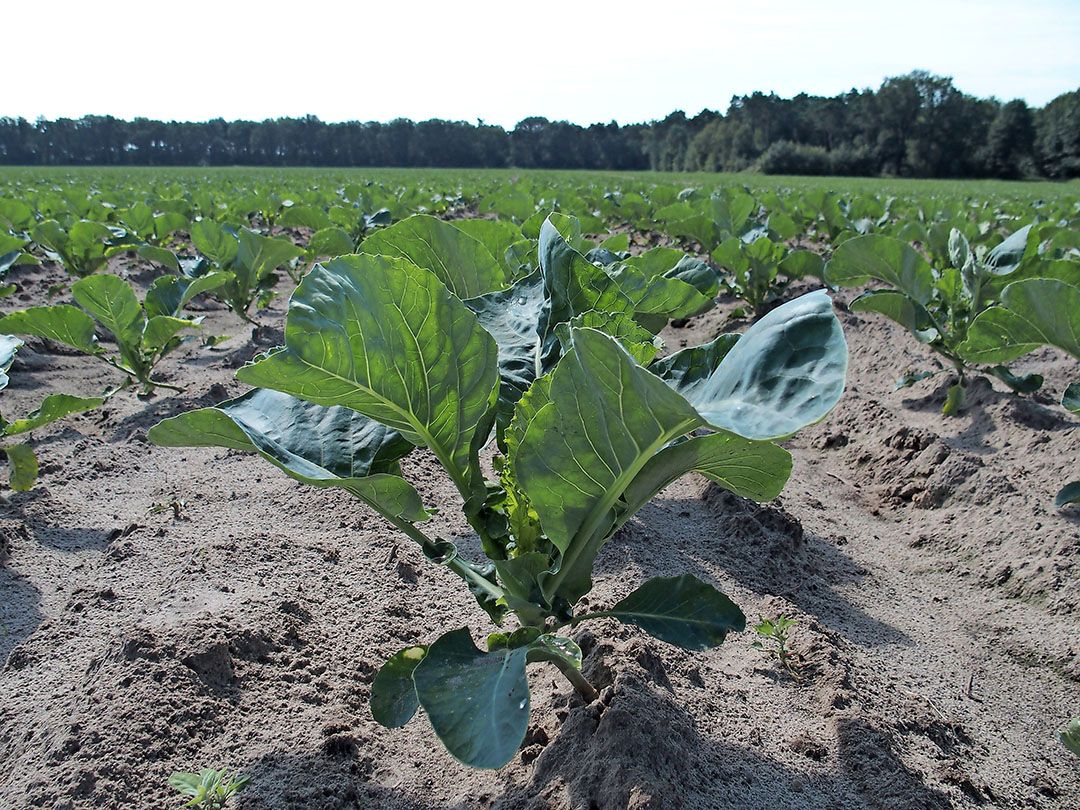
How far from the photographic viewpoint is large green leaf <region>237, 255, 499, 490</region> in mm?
1145

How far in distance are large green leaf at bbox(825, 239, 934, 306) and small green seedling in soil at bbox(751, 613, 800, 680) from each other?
2105 millimetres

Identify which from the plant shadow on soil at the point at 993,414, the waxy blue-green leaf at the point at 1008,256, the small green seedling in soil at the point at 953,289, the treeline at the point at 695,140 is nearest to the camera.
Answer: the small green seedling in soil at the point at 953,289

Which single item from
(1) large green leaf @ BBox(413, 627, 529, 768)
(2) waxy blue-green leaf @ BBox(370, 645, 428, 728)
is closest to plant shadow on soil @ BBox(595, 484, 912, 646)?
(2) waxy blue-green leaf @ BBox(370, 645, 428, 728)

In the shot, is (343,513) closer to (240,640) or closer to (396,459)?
(240,640)

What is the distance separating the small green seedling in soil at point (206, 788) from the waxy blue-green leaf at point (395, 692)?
0.28 meters

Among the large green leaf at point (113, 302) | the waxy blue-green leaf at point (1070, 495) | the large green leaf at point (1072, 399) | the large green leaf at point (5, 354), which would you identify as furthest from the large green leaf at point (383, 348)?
the large green leaf at point (113, 302)

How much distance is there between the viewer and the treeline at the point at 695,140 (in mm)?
49750

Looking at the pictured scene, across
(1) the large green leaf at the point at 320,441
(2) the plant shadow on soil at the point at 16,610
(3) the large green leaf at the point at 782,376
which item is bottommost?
(2) the plant shadow on soil at the point at 16,610

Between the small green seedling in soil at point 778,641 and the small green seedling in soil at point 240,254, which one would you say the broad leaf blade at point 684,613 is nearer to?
the small green seedling in soil at point 778,641

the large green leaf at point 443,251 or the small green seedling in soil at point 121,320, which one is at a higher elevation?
the large green leaf at point 443,251

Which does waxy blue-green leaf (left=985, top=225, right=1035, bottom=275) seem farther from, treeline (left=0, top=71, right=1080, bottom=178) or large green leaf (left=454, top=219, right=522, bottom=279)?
treeline (left=0, top=71, right=1080, bottom=178)

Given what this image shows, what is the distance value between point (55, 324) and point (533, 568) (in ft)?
9.23

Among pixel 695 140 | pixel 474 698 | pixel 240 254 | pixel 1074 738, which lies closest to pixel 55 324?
pixel 240 254

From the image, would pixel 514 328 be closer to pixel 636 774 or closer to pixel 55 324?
pixel 636 774
